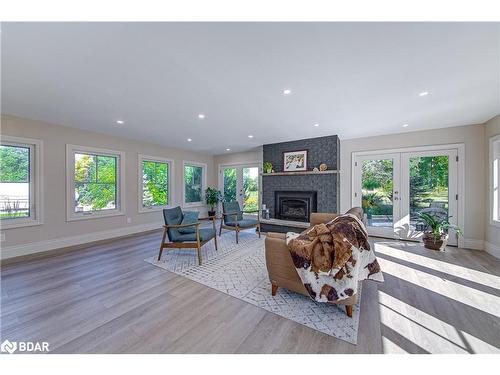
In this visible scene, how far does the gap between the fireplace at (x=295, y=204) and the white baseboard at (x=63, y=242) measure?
3.71 metres

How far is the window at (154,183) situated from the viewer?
5391mm

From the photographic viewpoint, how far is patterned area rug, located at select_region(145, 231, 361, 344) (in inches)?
69.3

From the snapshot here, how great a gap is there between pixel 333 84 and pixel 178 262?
331 cm

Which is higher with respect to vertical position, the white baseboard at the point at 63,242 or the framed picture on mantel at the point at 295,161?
the framed picture on mantel at the point at 295,161

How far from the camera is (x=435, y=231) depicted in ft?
12.5

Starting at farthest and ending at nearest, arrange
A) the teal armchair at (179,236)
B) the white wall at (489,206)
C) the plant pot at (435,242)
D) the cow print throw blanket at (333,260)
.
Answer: the plant pot at (435,242), the white wall at (489,206), the teal armchair at (179,236), the cow print throw blanket at (333,260)

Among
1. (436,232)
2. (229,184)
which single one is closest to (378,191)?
(436,232)

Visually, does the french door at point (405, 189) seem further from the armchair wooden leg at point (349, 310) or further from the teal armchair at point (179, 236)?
the teal armchair at point (179, 236)

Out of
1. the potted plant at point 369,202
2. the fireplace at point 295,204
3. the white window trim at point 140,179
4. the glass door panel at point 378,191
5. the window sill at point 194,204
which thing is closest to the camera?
the glass door panel at point 378,191

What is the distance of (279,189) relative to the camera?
550 centimetres

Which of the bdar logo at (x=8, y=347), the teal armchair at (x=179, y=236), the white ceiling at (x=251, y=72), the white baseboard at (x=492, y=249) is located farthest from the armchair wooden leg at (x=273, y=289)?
the white baseboard at (x=492, y=249)

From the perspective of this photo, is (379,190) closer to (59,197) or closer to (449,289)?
(449,289)
